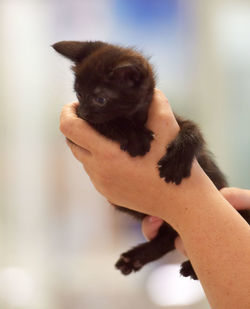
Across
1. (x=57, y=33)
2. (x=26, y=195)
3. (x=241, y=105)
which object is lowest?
(x=26, y=195)

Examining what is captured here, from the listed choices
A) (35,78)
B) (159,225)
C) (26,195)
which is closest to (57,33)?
(35,78)

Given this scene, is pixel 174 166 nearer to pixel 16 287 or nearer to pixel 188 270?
pixel 188 270

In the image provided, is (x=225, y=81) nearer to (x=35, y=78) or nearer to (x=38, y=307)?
(x=35, y=78)

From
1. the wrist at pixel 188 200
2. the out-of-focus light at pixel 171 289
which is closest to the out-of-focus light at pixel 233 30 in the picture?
the out-of-focus light at pixel 171 289

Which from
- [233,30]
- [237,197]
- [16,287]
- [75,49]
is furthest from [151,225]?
[233,30]

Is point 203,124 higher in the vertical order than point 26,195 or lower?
higher

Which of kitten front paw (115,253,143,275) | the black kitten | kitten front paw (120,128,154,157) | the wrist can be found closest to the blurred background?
kitten front paw (115,253,143,275)
